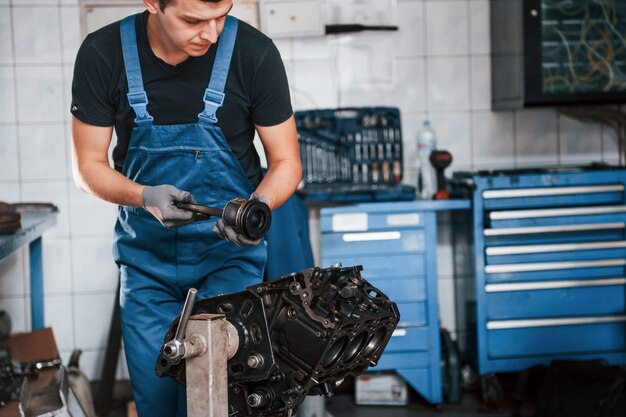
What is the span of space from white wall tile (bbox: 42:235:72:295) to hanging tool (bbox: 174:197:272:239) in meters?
2.63

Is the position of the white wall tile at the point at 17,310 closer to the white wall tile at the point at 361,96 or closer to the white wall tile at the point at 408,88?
the white wall tile at the point at 361,96

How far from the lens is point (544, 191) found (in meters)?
3.98

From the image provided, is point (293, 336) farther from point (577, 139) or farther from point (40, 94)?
point (577, 139)

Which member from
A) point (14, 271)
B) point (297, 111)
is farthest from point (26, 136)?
point (297, 111)

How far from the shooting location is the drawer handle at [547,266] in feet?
13.1

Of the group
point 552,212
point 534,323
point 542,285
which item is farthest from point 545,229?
point 534,323

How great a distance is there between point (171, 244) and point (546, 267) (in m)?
2.29

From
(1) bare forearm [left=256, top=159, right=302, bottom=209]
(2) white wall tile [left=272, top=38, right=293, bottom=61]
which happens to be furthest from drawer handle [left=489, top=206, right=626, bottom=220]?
(1) bare forearm [left=256, top=159, right=302, bottom=209]

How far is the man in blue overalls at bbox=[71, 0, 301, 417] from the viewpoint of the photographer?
216cm

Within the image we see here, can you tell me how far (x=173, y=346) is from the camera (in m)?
1.59

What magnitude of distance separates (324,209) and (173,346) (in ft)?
7.72

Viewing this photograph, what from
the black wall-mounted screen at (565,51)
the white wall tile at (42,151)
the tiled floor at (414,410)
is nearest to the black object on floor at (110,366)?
the tiled floor at (414,410)

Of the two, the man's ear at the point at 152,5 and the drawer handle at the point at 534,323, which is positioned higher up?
the man's ear at the point at 152,5

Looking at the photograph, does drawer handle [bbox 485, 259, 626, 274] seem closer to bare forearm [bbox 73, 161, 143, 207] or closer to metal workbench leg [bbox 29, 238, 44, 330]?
metal workbench leg [bbox 29, 238, 44, 330]
